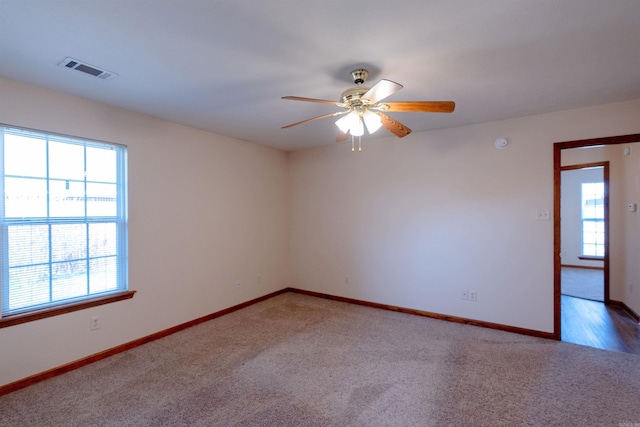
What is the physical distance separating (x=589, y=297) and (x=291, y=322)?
4.51 m

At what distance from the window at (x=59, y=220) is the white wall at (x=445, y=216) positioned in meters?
2.64

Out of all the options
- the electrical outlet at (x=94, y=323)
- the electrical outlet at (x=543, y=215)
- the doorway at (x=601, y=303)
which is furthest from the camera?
the electrical outlet at (x=543, y=215)

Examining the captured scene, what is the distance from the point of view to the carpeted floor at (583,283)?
15.4 feet

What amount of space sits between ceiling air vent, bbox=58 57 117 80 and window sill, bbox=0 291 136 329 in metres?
1.88

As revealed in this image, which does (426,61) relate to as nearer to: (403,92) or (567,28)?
(403,92)

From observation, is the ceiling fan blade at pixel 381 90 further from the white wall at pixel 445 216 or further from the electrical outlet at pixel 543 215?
the electrical outlet at pixel 543 215

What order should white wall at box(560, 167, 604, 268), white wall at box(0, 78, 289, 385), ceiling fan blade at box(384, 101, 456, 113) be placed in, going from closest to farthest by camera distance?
ceiling fan blade at box(384, 101, 456, 113) → white wall at box(0, 78, 289, 385) → white wall at box(560, 167, 604, 268)

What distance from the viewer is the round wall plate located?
3307 mm

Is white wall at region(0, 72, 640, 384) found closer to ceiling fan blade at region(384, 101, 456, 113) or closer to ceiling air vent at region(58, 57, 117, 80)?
ceiling air vent at region(58, 57, 117, 80)

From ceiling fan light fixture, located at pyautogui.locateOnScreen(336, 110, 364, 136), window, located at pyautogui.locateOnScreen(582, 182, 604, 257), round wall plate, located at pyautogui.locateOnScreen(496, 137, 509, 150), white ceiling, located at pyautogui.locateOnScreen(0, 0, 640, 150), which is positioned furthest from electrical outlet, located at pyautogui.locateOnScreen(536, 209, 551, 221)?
window, located at pyautogui.locateOnScreen(582, 182, 604, 257)

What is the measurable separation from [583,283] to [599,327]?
8.21ft

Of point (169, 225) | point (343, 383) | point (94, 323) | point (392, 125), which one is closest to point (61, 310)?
point (94, 323)

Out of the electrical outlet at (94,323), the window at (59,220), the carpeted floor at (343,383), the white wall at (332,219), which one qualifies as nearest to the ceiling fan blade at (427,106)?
the white wall at (332,219)

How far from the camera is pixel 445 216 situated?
→ 12.1ft
